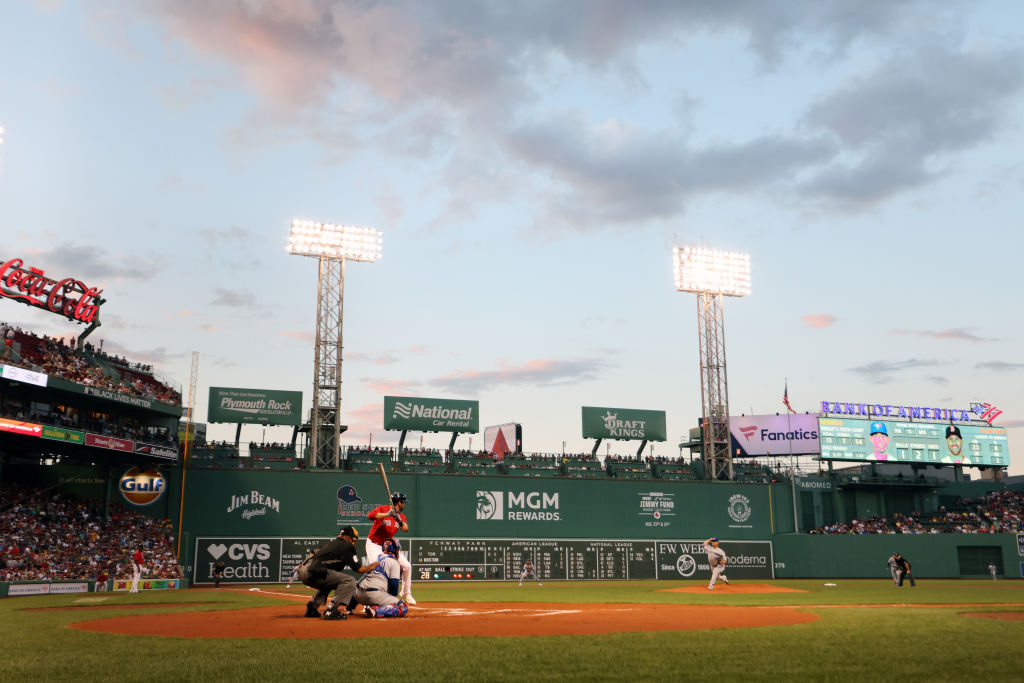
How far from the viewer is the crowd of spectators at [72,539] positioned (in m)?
33.9

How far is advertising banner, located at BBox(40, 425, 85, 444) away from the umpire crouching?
27.0 m

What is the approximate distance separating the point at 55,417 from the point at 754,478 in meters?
43.8

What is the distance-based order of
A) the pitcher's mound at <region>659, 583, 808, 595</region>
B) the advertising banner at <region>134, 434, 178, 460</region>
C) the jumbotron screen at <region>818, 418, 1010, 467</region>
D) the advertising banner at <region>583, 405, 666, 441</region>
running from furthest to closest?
the jumbotron screen at <region>818, 418, 1010, 467</region> < the advertising banner at <region>583, 405, 666, 441</region> < the advertising banner at <region>134, 434, 178, 460</region> < the pitcher's mound at <region>659, 583, 808, 595</region>

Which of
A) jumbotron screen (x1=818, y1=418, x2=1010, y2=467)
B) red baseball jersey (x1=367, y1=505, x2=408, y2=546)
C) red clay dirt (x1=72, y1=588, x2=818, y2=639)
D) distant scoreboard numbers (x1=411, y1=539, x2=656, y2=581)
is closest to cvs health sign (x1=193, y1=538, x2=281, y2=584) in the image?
distant scoreboard numbers (x1=411, y1=539, x2=656, y2=581)

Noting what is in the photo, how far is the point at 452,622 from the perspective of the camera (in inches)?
598

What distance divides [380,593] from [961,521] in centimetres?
5413

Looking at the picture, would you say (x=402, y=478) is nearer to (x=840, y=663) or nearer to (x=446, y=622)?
(x=446, y=622)

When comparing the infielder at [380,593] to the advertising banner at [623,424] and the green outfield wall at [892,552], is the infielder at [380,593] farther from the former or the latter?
the advertising banner at [623,424]

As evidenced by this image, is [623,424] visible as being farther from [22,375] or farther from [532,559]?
[22,375]

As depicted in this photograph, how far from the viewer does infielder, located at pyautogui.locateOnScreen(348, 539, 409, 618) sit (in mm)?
15500

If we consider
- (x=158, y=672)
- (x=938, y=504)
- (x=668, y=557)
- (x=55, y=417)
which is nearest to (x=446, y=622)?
(x=158, y=672)

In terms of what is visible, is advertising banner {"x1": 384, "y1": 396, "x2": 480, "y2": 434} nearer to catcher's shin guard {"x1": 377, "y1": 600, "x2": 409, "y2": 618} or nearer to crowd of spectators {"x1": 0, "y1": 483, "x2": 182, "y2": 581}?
crowd of spectators {"x1": 0, "y1": 483, "x2": 182, "y2": 581}

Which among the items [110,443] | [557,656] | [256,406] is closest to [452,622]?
[557,656]

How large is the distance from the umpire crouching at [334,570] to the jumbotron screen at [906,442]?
5275cm
